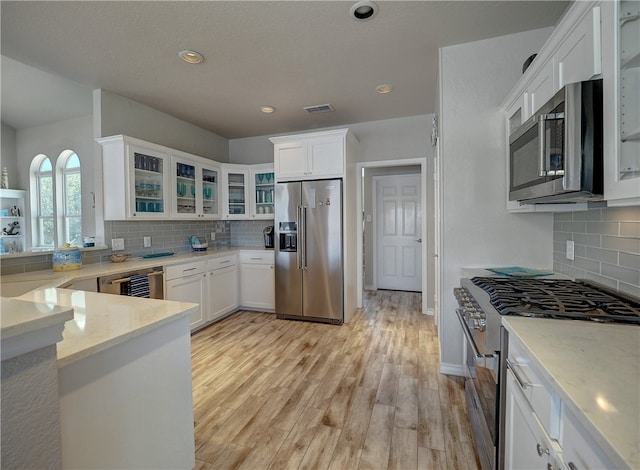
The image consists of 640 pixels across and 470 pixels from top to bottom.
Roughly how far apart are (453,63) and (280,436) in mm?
2924

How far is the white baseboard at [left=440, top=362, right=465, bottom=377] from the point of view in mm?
2443

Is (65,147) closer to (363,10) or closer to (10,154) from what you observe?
(10,154)

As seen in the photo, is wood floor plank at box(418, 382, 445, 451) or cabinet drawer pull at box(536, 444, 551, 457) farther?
wood floor plank at box(418, 382, 445, 451)

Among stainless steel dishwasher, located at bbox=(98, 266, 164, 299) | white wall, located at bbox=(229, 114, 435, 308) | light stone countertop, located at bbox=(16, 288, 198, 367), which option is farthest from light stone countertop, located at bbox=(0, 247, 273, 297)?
white wall, located at bbox=(229, 114, 435, 308)

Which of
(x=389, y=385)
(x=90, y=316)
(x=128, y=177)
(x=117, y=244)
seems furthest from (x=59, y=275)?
(x=389, y=385)

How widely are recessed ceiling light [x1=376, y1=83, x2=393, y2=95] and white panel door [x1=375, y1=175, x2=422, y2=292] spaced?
7.21ft

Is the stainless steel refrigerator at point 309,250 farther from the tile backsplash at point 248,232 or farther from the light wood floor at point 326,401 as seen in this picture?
the tile backsplash at point 248,232

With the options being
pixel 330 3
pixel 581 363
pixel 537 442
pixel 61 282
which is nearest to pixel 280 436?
pixel 537 442

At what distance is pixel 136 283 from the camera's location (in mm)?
2781

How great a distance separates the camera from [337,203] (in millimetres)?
3607

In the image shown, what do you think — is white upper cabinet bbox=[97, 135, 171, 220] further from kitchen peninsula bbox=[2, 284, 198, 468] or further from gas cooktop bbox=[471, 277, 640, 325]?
gas cooktop bbox=[471, 277, 640, 325]

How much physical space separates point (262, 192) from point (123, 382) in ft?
11.7

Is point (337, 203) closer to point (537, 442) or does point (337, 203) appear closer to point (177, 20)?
point (177, 20)

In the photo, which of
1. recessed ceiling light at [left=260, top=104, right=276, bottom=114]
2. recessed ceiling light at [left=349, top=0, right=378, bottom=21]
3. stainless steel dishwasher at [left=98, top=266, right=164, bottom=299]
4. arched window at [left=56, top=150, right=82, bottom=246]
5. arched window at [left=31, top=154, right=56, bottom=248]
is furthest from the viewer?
arched window at [left=31, top=154, right=56, bottom=248]
